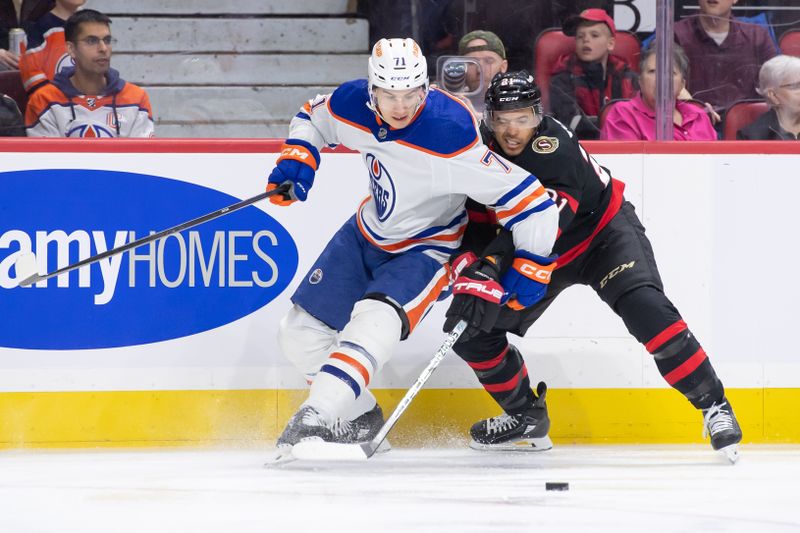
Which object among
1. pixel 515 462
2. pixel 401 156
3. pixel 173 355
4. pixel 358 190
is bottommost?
pixel 515 462

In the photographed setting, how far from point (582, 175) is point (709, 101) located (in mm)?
692

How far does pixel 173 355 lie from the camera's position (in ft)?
12.2

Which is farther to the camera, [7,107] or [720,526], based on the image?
[7,107]

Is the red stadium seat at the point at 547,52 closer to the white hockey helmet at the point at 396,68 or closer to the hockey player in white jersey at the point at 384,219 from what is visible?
the hockey player in white jersey at the point at 384,219

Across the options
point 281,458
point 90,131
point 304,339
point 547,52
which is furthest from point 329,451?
point 547,52

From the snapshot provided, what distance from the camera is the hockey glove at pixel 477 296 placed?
10.4 feet

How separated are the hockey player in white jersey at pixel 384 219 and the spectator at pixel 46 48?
807mm

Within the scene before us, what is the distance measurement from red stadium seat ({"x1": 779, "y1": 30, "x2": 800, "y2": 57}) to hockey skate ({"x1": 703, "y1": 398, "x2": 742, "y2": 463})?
1.17m

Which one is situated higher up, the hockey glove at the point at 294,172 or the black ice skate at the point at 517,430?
the hockey glove at the point at 294,172

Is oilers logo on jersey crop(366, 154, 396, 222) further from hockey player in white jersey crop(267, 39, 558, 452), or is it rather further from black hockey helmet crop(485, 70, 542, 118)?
black hockey helmet crop(485, 70, 542, 118)

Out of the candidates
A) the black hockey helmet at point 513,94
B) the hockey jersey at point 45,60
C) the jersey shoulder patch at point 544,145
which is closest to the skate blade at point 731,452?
the jersey shoulder patch at point 544,145

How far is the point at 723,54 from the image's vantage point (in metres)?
3.75

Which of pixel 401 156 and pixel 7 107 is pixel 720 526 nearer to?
pixel 401 156

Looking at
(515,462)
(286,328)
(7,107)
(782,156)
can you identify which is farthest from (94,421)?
A: (782,156)
